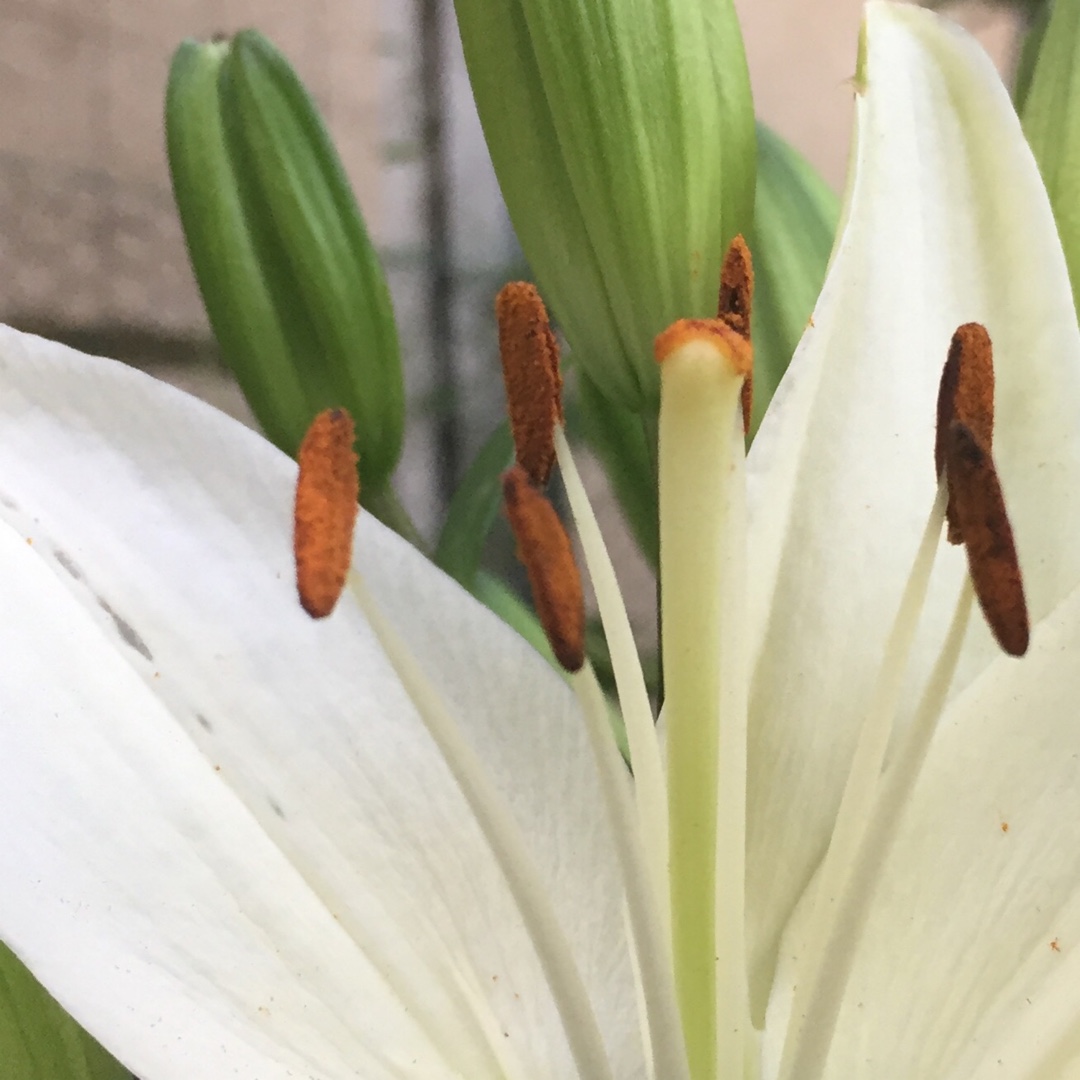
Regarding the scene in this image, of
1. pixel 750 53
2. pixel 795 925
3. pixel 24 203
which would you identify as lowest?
pixel 795 925

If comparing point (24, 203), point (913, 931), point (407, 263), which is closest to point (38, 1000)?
point (913, 931)

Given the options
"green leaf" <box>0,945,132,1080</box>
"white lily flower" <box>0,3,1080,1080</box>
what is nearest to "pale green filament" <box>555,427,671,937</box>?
"white lily flower" <box>0,3,1080,1080</box>

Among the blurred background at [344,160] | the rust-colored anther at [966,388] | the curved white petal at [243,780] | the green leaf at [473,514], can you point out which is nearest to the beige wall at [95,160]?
the blurred background at [344,160]

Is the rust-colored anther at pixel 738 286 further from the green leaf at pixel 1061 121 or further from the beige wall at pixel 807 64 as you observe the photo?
the beige wall at pixel 807 64

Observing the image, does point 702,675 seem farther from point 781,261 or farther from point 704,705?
point 781,261

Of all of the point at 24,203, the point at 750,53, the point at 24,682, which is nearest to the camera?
the point at 24,682

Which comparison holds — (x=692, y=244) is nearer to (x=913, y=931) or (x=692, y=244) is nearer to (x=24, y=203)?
(x=913, y=931)
